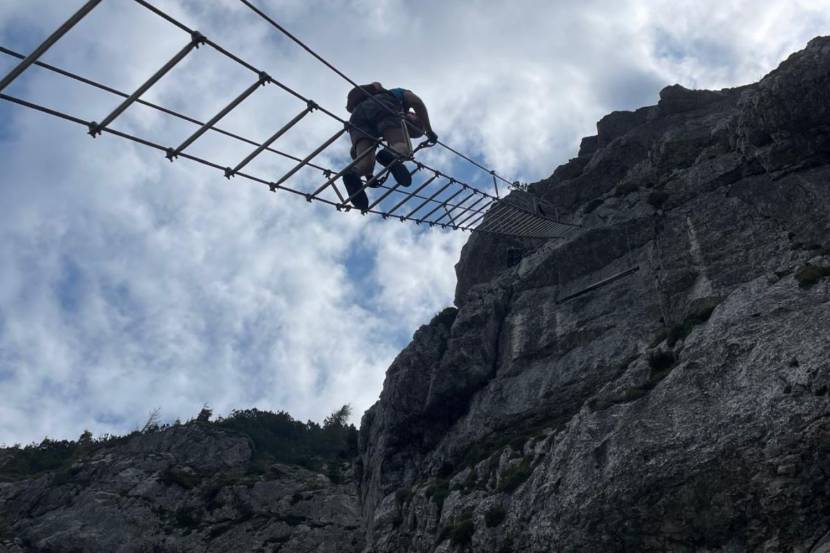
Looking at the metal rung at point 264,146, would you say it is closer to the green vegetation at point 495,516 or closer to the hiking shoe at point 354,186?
the hiking shoe at point 354,186

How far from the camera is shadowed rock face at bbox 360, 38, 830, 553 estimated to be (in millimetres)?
17719

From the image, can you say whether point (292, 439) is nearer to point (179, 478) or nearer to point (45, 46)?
point (179, 478)

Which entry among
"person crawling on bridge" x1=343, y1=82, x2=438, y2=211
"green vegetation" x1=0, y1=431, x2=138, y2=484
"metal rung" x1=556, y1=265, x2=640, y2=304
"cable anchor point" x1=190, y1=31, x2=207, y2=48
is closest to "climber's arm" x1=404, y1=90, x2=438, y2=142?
"person crawling on bridge" x1=343, y1=82, x2=438, y2=211

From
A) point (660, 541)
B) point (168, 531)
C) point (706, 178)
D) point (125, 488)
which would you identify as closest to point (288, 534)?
point (168, 531)

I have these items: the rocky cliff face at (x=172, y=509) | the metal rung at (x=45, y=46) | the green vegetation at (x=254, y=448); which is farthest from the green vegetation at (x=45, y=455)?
the metal rung at (x=45, y=46)

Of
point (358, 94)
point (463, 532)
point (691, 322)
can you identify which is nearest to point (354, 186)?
point (358, 94)

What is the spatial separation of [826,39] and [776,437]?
20.7m

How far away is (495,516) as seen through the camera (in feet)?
77.2

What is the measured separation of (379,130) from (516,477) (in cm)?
1401

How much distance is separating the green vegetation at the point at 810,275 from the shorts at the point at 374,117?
14.7m

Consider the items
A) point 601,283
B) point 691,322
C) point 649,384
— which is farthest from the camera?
point 601,283

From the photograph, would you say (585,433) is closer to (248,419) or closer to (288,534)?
(288,534)

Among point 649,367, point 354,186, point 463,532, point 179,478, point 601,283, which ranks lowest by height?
point 463,532

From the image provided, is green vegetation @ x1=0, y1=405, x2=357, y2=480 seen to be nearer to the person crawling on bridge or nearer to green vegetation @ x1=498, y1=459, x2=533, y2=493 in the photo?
green vegetation @ x1=498, y1=459, x2=533, y2=493
